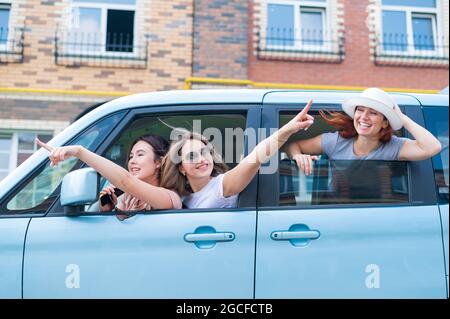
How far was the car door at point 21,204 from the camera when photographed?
221cm

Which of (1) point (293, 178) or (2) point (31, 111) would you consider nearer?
(1) point (293, 178)

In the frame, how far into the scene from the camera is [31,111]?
26.3 feet

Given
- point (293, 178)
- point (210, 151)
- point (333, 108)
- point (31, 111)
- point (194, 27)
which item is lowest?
point (293, 178)

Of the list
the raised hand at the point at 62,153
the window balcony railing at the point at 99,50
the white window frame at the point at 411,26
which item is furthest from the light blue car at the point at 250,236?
the white window frame at the point at 411,26

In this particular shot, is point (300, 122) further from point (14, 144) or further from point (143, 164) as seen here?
point (14, 144)

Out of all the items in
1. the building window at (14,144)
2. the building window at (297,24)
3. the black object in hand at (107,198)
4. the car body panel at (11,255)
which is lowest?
the car body panel at (11,255)

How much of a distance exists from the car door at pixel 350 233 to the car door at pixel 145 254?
131 mm

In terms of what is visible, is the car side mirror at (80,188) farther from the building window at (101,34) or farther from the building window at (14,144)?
the building window at (101,34)

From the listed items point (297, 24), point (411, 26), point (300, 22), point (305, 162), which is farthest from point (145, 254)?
point (411, 26)

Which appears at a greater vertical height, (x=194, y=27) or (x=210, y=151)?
(x=194, y=27)

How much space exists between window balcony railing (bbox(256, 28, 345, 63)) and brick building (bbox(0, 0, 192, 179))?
1.50m

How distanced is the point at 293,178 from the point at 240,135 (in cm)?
37

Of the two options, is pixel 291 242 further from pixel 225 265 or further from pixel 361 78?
pixel 361 78

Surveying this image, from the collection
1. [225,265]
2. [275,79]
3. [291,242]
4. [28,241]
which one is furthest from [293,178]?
[275,79]
